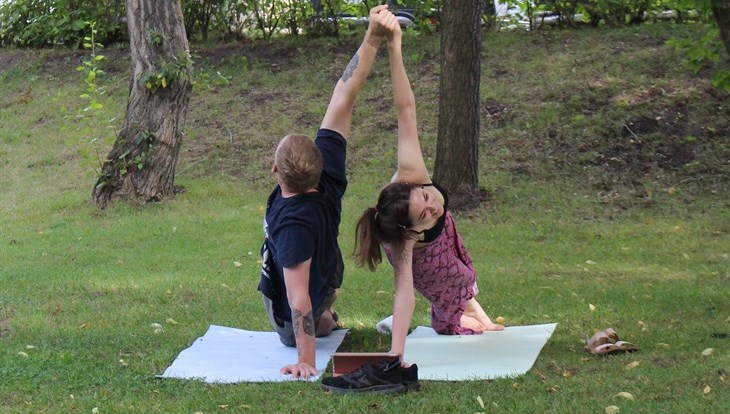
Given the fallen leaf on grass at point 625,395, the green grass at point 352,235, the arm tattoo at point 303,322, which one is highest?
the arm tattoo at point 303,322

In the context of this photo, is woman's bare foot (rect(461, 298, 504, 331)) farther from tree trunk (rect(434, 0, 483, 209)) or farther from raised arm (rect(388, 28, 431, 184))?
tree trunk (rect(434, 0, 483, 209))

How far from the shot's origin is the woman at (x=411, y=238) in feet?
16.8

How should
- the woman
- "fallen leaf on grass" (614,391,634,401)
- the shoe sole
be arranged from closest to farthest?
1. "fallen leaf on grass" (614,391,634,401)
2. the shoe sole
3. the woman

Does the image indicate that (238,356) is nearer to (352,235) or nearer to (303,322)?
(303,322)

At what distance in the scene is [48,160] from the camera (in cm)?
1305

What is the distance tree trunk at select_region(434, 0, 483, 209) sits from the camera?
9867mm

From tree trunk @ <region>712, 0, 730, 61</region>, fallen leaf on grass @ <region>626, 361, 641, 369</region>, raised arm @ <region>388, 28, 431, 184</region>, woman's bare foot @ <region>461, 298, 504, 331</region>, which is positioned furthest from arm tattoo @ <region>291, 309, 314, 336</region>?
tree trunk @ <region>712, 0, 730, 61</region>

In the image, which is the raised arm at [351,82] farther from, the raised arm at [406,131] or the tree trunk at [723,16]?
the tree trunk at [723,16]

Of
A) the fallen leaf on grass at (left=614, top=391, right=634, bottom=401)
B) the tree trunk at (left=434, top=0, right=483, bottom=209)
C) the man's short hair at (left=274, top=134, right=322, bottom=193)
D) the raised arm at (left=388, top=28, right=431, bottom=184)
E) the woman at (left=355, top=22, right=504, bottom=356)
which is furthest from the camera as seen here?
the tree trunk at (left=434, top=0, right=483, bottom=209)

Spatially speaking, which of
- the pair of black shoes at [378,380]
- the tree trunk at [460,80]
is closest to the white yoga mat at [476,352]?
the pair of black shoes at [378,380]

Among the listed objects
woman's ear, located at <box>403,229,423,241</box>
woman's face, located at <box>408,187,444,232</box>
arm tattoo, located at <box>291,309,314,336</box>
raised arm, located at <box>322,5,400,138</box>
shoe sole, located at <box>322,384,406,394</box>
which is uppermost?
raised arm, located at <box>322,5,400,138</box>

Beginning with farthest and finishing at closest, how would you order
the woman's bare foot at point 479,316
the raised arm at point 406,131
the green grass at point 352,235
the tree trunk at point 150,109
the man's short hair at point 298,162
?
the tree trunk at point 150,109
the woman's bare foot at point 479,316
the raised arm at point 406,131
the man's short hair at point 298,162
the green grass at point 352,235

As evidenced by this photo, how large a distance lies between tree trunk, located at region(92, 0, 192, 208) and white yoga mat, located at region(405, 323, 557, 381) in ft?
17.5

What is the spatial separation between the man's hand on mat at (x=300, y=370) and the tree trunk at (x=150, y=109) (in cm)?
604
